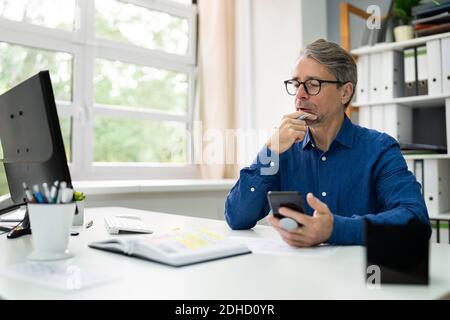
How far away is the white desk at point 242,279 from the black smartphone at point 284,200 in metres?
0.11

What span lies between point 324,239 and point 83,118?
1.94m

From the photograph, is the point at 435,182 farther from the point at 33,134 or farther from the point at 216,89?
the point at 33,134

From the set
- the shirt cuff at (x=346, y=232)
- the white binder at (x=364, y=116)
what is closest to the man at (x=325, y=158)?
the shirt cuff at (x=346, y=232)

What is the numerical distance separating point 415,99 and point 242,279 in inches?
77.7

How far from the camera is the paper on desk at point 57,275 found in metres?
0.71

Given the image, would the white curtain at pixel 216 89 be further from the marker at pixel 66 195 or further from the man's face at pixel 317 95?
the marker at pixel 66 195

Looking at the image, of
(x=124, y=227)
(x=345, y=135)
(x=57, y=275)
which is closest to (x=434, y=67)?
(x=345, y=135)

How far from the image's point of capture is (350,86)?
1536mm

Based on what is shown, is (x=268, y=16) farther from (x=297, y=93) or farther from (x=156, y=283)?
(x=156, y=283)

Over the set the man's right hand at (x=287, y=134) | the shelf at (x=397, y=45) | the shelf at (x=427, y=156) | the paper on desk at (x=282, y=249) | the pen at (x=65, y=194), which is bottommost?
the paper on desk at (x=282, y=249)

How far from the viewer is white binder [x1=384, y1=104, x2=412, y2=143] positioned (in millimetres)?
2482

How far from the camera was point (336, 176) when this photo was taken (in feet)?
4.67

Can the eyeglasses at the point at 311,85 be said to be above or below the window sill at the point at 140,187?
above
